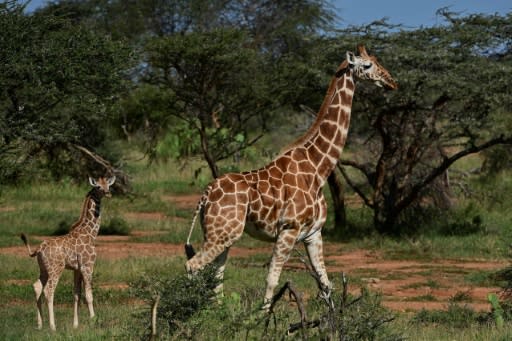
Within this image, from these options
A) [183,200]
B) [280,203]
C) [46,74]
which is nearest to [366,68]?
[280,203]

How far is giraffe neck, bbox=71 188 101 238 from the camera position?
31.4ft

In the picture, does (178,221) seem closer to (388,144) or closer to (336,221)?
(336,221)

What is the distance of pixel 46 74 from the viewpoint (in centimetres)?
1182

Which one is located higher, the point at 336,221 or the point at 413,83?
the point at 413,83

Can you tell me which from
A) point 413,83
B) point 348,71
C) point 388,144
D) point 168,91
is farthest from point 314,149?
point 168,91

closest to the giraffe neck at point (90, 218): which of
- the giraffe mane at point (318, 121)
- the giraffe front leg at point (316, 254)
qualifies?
the giraffe mane at point (318, 121)

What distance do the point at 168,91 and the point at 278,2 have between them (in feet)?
61.0

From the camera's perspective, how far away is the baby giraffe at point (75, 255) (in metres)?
9.06

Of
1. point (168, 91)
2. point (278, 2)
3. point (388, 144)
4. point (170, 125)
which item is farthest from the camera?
point (278, 2)

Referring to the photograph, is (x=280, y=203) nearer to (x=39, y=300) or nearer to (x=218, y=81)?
(x=39, y=300)

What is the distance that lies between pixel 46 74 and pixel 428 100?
712cm

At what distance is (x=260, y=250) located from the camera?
16359 millimetres

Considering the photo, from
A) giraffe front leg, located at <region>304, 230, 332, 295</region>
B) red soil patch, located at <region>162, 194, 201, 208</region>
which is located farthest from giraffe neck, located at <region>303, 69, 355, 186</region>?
red soil patch, located at <region>162, 194, 201, 208</region>

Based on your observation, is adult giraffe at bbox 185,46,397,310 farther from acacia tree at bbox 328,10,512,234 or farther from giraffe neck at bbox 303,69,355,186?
acacia tree at bbox 328,10,512,234
